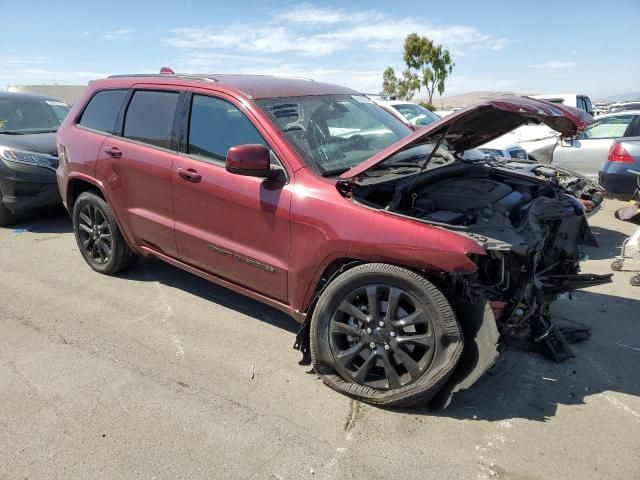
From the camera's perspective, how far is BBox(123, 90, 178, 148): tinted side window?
12.9 feet

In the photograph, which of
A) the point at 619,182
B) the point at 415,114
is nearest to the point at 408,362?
the point at 619,182

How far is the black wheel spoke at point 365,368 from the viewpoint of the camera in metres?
2.94

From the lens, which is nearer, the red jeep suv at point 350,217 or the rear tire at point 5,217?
the red jeep suv at point 350,217

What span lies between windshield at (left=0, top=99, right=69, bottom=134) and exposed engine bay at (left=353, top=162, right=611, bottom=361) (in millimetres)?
6364

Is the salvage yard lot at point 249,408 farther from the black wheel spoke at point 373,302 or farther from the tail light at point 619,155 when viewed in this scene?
the tail light at point 619,155

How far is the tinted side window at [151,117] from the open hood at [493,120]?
1673 mm

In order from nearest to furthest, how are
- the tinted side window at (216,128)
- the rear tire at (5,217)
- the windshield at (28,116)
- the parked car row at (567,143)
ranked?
the tinted side window at (216,128) → the rear tire at (5,217) → the windshield at (28,116) → the parked car row at (567,143)

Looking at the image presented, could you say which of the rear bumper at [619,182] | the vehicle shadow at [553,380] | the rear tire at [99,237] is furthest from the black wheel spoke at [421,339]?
the rear bumper at [619,182]

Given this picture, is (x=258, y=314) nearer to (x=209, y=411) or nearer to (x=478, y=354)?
(x=209, y=411)

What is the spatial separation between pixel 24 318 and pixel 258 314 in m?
1.88

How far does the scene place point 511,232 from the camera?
9.86 feet

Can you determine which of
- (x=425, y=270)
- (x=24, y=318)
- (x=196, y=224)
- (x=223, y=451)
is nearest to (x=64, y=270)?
(x=24, y=318)

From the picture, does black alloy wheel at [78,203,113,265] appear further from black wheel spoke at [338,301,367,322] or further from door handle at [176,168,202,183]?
black wheel spoke at [338,301,367,322]

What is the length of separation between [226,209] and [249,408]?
1.32m
